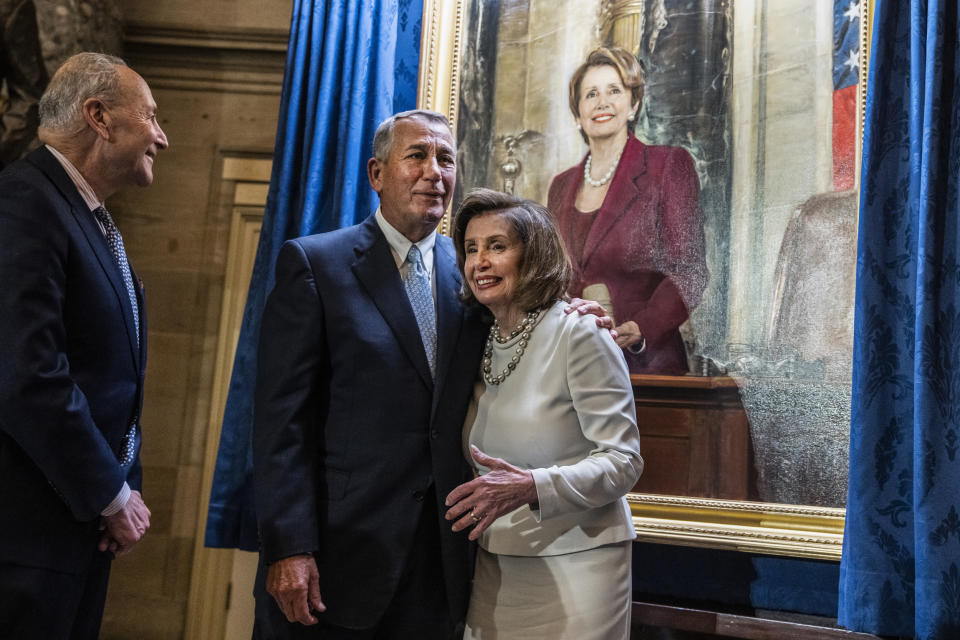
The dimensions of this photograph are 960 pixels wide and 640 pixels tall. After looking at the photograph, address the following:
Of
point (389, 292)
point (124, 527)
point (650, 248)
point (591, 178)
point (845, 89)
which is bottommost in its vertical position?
point (124, 527)

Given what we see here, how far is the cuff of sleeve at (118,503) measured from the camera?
190cm

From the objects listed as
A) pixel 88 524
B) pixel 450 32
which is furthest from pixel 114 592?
pixel 450 32

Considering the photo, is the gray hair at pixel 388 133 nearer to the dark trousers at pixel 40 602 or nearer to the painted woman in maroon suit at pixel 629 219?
the painted woman in maroon suit at pixel 629 219

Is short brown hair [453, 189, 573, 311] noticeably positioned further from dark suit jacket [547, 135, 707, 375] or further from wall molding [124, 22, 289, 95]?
wall molding [124, 22, 289, 95]

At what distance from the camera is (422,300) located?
2.29 meters

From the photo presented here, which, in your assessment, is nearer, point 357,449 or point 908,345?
point 357,449

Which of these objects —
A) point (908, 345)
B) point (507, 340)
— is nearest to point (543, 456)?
point (507, 340)

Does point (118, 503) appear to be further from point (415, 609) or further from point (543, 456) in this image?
point (543, 456)

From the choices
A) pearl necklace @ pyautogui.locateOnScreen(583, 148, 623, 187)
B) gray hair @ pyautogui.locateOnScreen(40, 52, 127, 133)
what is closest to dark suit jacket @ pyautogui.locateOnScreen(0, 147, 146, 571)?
gray hair @ pyautogui.locateOnScreen(40, 52, 127, 133)

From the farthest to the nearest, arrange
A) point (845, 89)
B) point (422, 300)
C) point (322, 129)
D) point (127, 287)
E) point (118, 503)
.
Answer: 1. point (322, 129)
2. point (845, 89)
3. point (422, 300)
4. point (127, 287)
5. point (118, 503)

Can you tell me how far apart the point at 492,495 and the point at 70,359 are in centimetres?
99

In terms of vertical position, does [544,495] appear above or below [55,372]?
below

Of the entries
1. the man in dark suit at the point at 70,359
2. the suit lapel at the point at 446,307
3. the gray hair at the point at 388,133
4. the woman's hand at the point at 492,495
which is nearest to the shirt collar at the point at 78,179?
the man in dark suit at the point at 70,359

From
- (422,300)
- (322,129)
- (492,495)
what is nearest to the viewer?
(492,495)
